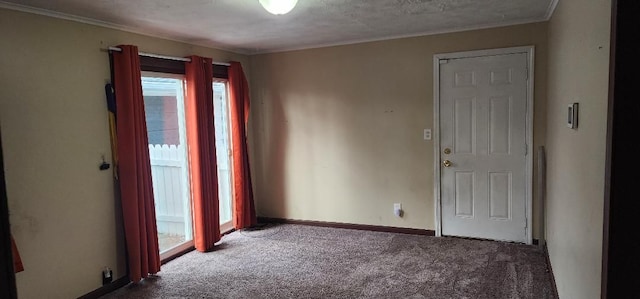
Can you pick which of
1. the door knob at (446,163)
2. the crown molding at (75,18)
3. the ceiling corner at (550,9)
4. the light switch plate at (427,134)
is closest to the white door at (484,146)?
the door knob at (446,163)

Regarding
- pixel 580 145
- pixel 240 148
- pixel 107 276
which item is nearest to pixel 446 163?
pixel 240 148

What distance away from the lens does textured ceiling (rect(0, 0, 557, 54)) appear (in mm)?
2969

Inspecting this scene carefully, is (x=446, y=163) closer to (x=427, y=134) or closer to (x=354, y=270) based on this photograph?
(x=427, y=134)

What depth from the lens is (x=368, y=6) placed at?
320cm

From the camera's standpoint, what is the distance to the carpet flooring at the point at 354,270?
329 centimetres

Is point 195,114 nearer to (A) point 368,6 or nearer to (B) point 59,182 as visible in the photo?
(B) point 59,182

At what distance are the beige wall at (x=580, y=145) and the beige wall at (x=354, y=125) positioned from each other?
1.34 meters

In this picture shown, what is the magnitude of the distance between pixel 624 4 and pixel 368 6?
2.13 metres

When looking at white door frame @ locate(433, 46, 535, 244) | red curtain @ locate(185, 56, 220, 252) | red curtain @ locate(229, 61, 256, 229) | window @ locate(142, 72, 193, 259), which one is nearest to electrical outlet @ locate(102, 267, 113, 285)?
window @ locate(142, 72, 193, 259)

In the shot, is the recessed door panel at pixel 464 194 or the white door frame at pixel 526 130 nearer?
the white door frame at pixel 526 130

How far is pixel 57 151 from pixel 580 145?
3302mm

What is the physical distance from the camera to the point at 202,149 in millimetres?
4230

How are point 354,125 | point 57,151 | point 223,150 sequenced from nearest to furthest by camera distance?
1. point 57,151
2. point 354,125
3. point 223,150

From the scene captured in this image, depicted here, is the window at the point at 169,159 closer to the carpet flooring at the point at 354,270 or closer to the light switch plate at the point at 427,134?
the carpet flooring at the point at 354,270
